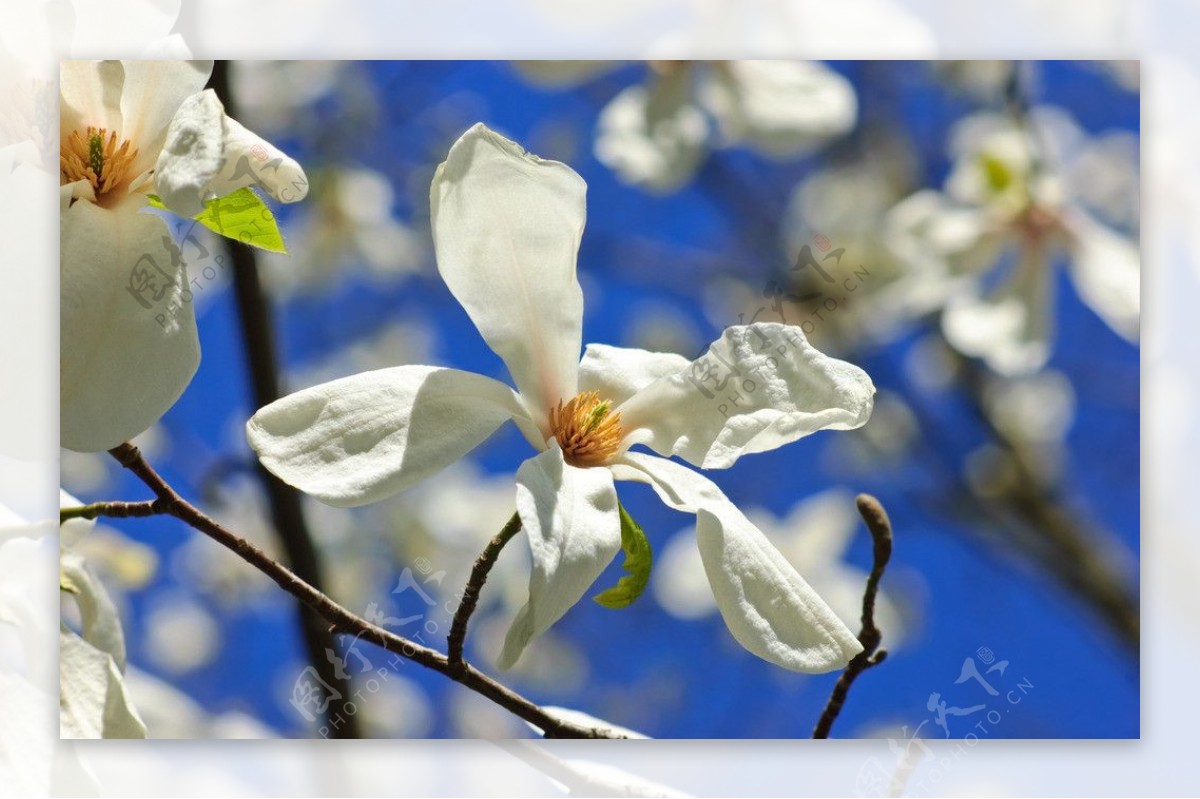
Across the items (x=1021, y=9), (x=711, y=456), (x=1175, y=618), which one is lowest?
(x=1175, y=618)

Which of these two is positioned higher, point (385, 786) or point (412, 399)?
point (412, 399)

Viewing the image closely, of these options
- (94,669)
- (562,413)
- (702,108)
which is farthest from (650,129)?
(94,669)

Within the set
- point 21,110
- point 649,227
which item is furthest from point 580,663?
point 21,110

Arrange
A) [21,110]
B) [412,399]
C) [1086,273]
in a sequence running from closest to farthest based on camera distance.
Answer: [412,399] → [21,110] → [1086,273]

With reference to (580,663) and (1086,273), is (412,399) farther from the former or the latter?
(1086,273)

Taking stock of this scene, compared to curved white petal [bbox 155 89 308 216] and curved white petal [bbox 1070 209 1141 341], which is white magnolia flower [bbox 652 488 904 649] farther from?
curved white petal [bbox 155 89 308 216]
